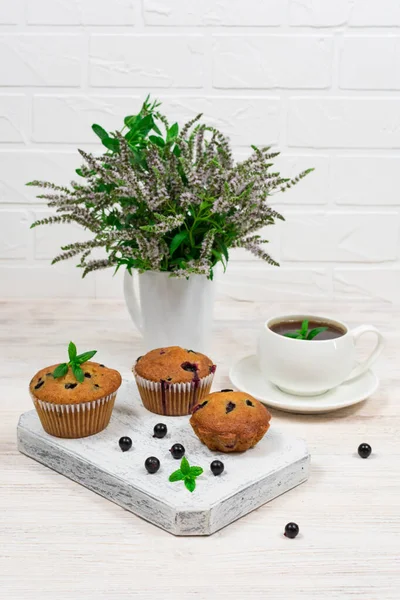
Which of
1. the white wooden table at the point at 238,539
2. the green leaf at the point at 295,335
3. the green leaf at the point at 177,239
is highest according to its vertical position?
the green leaf at the point at 177,239

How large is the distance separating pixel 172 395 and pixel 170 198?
1.08 feet

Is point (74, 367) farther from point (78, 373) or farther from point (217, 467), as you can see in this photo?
point (217, 467)

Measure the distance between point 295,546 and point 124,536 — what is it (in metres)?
0.20

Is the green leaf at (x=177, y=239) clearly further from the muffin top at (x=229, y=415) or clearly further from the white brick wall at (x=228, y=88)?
the white brick wall at (x=228, y=88)

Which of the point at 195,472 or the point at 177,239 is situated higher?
the point at 177,239

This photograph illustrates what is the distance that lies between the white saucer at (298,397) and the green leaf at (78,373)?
31 centimetres

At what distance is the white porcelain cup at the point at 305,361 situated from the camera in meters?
1.31

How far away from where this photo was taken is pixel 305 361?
1.31 meters

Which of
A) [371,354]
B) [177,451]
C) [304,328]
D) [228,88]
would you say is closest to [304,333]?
[304,328]

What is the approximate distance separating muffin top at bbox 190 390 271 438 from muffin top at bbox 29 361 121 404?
0.44ft

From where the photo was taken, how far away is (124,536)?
39.2 inches

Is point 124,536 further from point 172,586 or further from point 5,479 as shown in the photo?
point 5,479

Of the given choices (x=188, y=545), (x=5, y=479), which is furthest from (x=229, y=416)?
(x=5, y=479)

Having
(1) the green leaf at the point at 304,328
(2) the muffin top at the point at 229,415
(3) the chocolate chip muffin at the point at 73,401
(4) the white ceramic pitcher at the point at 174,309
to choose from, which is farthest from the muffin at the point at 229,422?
(4) the white ceramic pitcher at the point at 174,309
